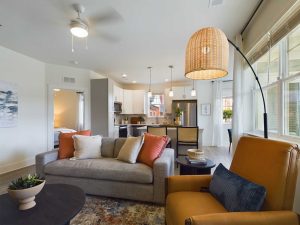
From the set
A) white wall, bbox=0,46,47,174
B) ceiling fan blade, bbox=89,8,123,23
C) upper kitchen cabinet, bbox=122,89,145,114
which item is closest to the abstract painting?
white wall, bbox=0,46,47,174

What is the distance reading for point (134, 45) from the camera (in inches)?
141

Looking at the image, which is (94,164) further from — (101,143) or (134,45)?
(134,45)

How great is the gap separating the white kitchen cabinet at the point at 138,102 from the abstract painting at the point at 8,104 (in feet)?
13.7

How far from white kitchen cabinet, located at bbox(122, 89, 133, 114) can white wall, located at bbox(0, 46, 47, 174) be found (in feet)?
10.1

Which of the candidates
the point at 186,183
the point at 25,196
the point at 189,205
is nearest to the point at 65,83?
the point at 25,196

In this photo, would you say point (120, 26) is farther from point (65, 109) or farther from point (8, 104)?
point (65, 109)

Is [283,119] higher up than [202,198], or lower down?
higher up

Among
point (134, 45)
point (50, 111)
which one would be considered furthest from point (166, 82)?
point (50, 111)

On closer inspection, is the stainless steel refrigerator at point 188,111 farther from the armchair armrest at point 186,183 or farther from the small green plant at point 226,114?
the armchair armrest at point 186,183

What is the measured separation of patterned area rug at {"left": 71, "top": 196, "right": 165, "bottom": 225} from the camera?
2014 mm

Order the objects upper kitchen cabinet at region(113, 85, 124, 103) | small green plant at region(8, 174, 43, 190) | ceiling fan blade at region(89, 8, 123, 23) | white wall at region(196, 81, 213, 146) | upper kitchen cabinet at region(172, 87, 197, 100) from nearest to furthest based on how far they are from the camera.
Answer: small green plant at region(8, 174, 43, 190) < ceiling fan blade at region(89, 8, 123, 23) < upper kitchen cabinet at region(113, 85, 124, 103) < upper kitchen cabinet at region(172, 87, 197, 100) < white wall at region(196, 81, 213, 146)

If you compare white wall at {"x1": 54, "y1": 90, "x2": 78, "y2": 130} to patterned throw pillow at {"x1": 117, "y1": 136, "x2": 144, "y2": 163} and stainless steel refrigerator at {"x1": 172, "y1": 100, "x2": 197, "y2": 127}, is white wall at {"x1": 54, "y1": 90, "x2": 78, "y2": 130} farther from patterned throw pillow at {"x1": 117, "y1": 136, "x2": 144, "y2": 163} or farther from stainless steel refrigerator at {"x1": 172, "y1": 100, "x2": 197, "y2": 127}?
patterned throw pillow at {"x1": 117, "y1": 136, "x2": 144, "y2": 163}

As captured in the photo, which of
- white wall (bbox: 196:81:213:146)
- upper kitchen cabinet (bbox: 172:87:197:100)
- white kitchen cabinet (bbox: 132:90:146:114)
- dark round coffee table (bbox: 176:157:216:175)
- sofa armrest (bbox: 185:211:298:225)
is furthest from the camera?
white kitchen cabinet (bbox: 132:90:146:114)

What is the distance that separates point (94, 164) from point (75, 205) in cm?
113
